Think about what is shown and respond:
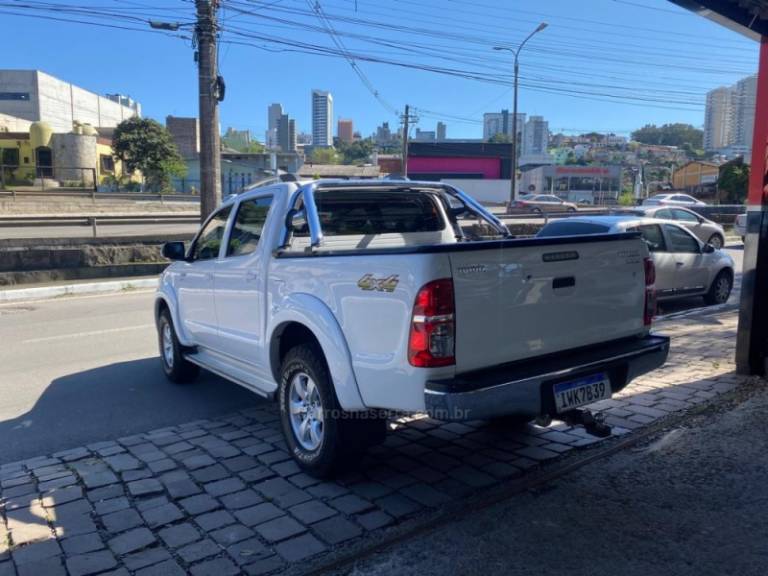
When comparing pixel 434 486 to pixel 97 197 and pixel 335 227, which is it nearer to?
pixel 335 227

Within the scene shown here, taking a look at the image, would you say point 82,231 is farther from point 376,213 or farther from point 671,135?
point 671,135

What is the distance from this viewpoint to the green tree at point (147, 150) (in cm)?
5750

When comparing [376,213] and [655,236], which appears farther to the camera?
[655,236]

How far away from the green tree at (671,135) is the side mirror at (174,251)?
490 feet

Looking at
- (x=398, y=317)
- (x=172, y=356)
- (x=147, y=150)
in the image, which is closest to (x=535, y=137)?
(x=147, y=150)

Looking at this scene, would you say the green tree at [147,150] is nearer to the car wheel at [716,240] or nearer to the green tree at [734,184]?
the green tree at [734,184]

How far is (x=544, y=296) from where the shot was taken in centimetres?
375

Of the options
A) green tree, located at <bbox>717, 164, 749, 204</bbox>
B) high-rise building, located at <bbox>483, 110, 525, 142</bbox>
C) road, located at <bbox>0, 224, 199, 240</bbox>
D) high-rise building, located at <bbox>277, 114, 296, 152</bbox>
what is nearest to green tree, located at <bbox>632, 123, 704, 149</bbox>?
high-rise building, located at <bbox>483, 110, 525, 142</bbox>

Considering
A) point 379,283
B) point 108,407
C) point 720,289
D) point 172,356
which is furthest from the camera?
point 720,289

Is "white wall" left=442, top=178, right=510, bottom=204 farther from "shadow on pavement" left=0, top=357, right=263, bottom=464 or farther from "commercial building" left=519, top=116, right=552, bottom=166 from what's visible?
"shadow on pavement" left=0, top=357, right=263, bottom=464

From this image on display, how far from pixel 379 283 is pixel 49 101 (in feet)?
320

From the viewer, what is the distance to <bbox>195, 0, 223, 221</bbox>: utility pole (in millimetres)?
15016

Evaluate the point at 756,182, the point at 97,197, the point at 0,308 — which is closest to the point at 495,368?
the point at 756,182

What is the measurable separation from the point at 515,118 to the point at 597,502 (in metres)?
33.6
